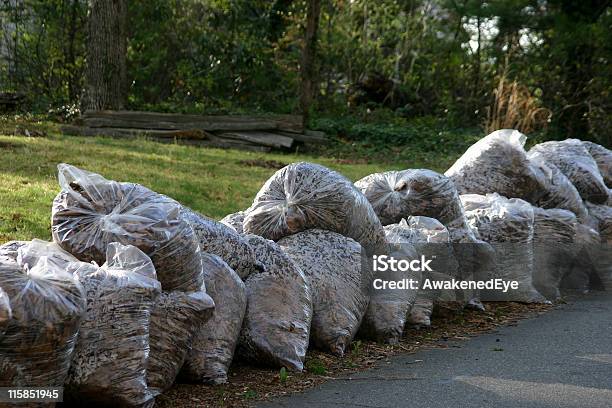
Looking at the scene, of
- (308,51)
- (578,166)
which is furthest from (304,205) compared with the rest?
(308,51)

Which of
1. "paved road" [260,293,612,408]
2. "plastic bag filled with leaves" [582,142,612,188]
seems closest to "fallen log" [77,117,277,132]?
"plastic bag filled with leaves" [582,142,612,188]

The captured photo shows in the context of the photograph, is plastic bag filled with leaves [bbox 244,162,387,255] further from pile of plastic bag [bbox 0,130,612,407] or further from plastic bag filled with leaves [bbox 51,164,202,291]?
plastic bag filled with leaves [bbox 51,164,202,291]

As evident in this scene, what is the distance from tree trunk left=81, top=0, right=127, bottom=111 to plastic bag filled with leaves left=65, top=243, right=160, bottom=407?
12.2 metres

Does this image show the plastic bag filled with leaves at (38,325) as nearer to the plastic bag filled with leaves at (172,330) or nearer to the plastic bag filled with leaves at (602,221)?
the plastic bag filled with leaves at (172,330)

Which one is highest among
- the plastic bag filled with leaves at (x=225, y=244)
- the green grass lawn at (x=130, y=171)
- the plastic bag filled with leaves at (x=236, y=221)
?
the plastic bag filled with leaves at (x=225, y=244)

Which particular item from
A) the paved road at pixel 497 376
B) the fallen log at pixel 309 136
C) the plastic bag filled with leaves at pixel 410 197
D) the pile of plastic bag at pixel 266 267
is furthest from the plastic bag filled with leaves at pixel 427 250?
the fallen log at pixel 309 136

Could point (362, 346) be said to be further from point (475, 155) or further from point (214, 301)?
point (475, 155)

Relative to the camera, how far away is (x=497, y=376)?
219 inches

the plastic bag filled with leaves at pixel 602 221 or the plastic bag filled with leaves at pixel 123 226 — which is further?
the plastic bag filled with leaves at pixel 602 221

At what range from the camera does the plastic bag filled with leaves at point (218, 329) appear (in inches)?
195

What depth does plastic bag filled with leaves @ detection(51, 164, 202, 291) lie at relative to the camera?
4590 millimetres

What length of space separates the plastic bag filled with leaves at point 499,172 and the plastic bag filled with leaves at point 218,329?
3.85 m

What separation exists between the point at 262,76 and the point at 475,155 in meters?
12.8

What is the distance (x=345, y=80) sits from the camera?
2295cm
